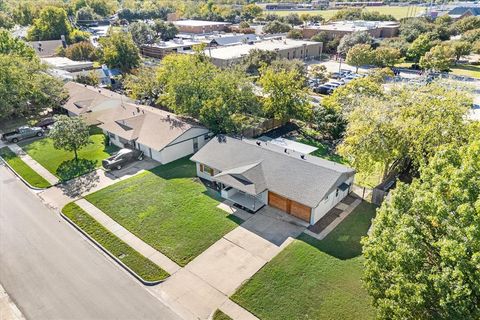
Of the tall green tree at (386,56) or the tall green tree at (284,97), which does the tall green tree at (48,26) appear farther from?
the tall green tree at (386,56)

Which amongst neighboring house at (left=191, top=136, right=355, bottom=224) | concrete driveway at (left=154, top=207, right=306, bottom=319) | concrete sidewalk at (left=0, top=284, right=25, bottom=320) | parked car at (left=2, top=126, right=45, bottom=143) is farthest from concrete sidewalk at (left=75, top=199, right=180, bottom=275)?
parked car at (left=2, top=126, right=45, bottom=143)

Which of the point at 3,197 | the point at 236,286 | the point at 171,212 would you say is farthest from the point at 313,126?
the point at 3,197

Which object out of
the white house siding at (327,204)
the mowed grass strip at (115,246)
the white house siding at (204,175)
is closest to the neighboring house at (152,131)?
the white house siding at (204,175)

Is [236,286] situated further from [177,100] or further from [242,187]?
[177,100]

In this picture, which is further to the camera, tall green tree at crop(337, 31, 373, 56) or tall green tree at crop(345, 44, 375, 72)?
tall green tree at crop(337, 31, 373, 56)

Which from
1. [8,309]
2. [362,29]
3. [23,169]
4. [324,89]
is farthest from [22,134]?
[362,29]

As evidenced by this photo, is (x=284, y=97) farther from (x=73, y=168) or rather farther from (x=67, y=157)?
(x=67, y=157)

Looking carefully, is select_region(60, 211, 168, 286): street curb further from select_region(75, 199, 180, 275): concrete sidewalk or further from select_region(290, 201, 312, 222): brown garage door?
select_region(290, 201, 312, 222): brown garage door
